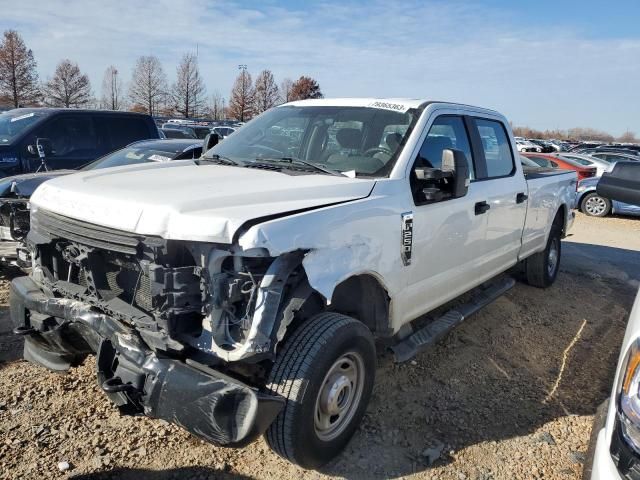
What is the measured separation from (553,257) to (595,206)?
29.3 feet

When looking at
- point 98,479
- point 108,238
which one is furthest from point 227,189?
point 98,479

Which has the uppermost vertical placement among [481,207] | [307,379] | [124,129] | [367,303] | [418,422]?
[124,129]

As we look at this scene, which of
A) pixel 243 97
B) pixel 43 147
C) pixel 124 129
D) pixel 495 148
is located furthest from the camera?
pixel 243 97

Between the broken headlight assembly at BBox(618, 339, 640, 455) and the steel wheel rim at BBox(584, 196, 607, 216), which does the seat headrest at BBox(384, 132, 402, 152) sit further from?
the steel wheel rim at BBox(584, 196, 607, 216)

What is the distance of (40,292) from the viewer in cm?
328

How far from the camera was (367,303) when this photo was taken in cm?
347

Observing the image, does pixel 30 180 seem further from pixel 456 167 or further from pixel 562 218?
pixel 562 218

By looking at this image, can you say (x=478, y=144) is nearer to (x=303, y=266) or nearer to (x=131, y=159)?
(x=303, y=266)

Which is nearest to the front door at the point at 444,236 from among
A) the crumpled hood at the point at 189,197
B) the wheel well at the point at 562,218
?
the crumpled hood at the point at 189,197

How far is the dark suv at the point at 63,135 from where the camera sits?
7.74 metres

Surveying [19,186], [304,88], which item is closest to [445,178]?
[19,186]

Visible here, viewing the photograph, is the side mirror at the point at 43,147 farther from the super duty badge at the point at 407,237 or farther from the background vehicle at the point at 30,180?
the super duty badge at the point at 407,237

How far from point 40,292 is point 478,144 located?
3.55 meters

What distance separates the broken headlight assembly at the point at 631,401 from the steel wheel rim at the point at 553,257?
4.78 m
